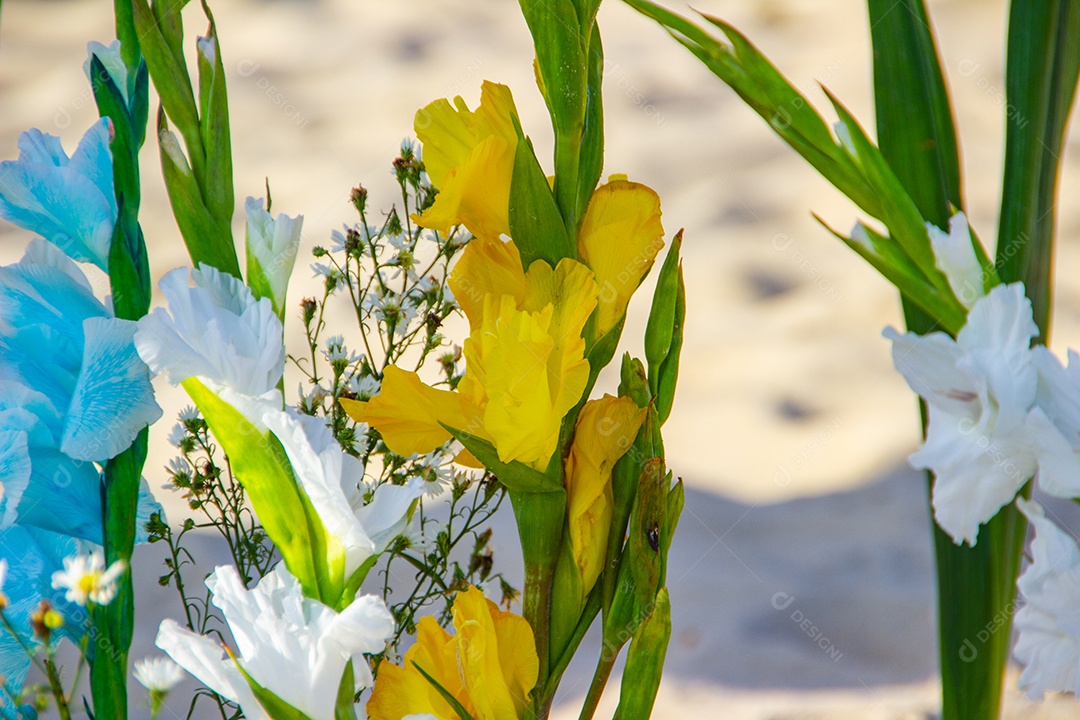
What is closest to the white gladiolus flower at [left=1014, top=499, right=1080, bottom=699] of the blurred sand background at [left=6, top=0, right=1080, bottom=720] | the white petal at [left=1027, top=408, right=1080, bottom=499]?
the white petal at [left=1027, top=408, right=1080, bottom=499]

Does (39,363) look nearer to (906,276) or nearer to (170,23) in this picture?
(170,23)

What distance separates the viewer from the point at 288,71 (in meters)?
1.38

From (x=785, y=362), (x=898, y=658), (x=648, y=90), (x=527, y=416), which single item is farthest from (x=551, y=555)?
(x=648, y=90)

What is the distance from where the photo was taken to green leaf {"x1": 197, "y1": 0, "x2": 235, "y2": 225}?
0.28 meters

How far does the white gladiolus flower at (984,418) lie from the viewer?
19cm

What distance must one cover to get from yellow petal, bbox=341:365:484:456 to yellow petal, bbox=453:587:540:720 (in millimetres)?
46

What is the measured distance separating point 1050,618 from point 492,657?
0.44 feet

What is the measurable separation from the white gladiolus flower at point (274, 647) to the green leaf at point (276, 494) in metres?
0.01

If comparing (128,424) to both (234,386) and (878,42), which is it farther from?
(878,42)

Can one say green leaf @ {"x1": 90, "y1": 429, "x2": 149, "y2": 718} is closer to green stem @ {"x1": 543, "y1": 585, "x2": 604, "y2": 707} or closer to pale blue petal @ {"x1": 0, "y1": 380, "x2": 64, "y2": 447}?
pale blue petal @ {"x1": 0, "y1": 380, "x2": 64, "y2": 447}

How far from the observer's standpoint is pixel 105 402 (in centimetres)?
28

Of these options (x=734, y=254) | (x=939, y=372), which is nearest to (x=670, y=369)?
(x=939, y=372)

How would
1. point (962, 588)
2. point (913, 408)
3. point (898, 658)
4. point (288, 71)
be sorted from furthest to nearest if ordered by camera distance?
point (288, 71) → point (913, 408) → point (898, 658) → point (962, 588)

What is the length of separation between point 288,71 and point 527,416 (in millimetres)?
1236
